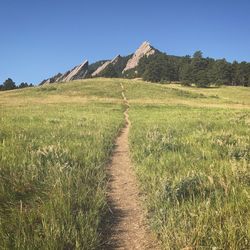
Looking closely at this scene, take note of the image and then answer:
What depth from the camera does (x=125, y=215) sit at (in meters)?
6.49

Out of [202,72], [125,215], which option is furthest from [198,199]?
[202,72]

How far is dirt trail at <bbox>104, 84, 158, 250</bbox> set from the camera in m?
5.33

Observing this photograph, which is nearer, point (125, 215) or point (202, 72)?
point (125, 215)

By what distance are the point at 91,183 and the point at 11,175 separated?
5.45 feet

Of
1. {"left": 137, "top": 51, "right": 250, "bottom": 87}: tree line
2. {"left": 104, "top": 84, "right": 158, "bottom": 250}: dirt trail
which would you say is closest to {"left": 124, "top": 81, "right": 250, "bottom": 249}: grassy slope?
{"left": 104, "top": 84, "right": 158, "bottom": 250}: dirt trail

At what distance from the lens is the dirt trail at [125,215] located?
210 inches

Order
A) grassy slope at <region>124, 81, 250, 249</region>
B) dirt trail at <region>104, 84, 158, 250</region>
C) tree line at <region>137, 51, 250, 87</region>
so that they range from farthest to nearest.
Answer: tree line at <region>137, 51, 250, 87</region>
dirt trail at <region>104, 84, 158, 250</region>
grassy slope at <region>124, 81, 250, 249</region>

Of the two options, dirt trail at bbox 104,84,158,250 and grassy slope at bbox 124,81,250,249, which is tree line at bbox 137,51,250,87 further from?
dirt trail at bbox 104,84,158,250

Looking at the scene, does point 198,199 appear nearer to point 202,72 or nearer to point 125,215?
point 125,215

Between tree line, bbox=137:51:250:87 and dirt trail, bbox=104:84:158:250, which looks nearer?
dirt trail, bbox=104:84:158:250

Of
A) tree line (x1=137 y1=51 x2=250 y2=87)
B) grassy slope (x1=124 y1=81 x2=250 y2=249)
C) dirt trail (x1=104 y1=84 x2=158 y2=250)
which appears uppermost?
tree line (x1=137 y1=51 x2=250 y2=87)

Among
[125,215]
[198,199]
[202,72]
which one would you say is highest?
[202,72]

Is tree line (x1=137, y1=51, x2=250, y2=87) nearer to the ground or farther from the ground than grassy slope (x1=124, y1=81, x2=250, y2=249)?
farther from the ground

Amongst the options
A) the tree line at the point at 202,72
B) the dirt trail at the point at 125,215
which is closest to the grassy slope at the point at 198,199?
the dirt trail at the point at 125,215
